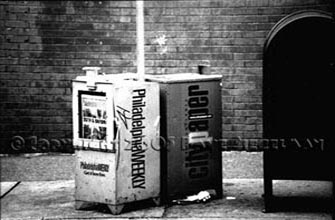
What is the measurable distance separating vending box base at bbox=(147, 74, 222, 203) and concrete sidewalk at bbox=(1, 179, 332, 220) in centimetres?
24

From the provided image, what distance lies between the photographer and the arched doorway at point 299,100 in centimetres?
784

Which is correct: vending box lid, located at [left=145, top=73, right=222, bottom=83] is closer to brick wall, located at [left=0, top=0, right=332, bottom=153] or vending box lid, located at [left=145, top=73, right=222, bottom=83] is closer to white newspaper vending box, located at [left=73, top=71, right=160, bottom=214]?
white newspaper vending box, located at [left=73, top=71, right=160, bottom=214]

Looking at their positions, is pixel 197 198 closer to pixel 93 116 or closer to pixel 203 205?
pixel 203 205

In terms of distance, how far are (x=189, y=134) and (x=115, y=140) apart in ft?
2.94

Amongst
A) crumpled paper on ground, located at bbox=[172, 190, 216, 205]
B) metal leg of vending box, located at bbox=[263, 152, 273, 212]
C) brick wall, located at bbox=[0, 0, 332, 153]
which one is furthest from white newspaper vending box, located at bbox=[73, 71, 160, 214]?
brick wall, located at bbox=[0, 0, 332, 153]

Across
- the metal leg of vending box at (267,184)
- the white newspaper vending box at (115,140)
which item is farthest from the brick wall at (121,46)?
the metal leg of vending box at (267,184)

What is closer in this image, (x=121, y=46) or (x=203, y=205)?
(x=203, y=205)

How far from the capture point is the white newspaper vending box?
26.0ft

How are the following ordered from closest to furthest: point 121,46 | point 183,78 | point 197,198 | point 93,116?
1. point 93,116
2. point 183,78
3. point 197,198
4. point 121,46

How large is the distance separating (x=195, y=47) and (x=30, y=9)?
2260mm

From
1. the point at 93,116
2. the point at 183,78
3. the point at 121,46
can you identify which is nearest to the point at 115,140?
the point at 93,116

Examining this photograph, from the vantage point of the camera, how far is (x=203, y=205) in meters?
8.38

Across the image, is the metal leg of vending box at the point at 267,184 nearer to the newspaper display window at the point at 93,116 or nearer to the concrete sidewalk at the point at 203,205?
the concrete sidewalk at the point at 203,205

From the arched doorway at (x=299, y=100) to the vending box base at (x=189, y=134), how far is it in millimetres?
772
